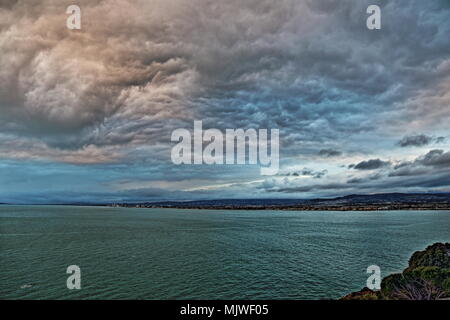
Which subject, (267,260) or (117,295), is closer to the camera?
(117,295)

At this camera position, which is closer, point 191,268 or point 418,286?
point 418,286

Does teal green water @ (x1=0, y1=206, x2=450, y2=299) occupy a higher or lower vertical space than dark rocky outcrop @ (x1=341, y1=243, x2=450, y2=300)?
lower

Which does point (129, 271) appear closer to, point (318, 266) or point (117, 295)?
point (117, 295)

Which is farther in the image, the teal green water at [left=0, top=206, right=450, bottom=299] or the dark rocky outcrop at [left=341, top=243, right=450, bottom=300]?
the teal green water at [left=0, top=206, right=450, bottom=299]

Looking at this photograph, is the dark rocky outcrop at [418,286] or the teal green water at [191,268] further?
the teal green water at [191,268]

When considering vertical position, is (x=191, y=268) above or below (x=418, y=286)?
below

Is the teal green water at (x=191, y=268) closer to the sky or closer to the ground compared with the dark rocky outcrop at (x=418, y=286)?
closer to the ground

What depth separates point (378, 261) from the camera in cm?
4853
